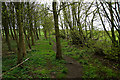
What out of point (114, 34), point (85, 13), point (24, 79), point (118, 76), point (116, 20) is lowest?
point (118, 76)

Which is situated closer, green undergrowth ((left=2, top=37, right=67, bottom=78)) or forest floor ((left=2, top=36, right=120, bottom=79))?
green undergrowth ((left=2, top=37, right=67, bottom=78))

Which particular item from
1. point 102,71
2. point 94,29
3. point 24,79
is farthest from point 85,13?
point 24,79

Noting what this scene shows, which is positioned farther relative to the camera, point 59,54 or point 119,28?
point 59,54

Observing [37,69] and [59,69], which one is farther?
[59,69]

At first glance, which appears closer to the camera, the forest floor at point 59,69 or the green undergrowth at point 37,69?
the green undergrowth at point 37,69

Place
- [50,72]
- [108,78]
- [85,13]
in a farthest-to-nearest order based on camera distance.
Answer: [85,13] < [50,72] < [108,78]

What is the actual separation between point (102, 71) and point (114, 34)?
412cm

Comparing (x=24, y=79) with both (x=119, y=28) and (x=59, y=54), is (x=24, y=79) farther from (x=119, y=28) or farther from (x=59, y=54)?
(x=119, y=28)

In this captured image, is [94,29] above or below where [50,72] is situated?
above

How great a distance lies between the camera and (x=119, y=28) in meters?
8.06

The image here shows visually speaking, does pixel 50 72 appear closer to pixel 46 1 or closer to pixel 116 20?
pixel 116 20

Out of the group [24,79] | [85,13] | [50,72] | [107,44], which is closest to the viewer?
[24,79]

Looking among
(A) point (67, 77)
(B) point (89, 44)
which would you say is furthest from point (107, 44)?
(A) point (67, 77)

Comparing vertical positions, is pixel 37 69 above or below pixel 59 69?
above
